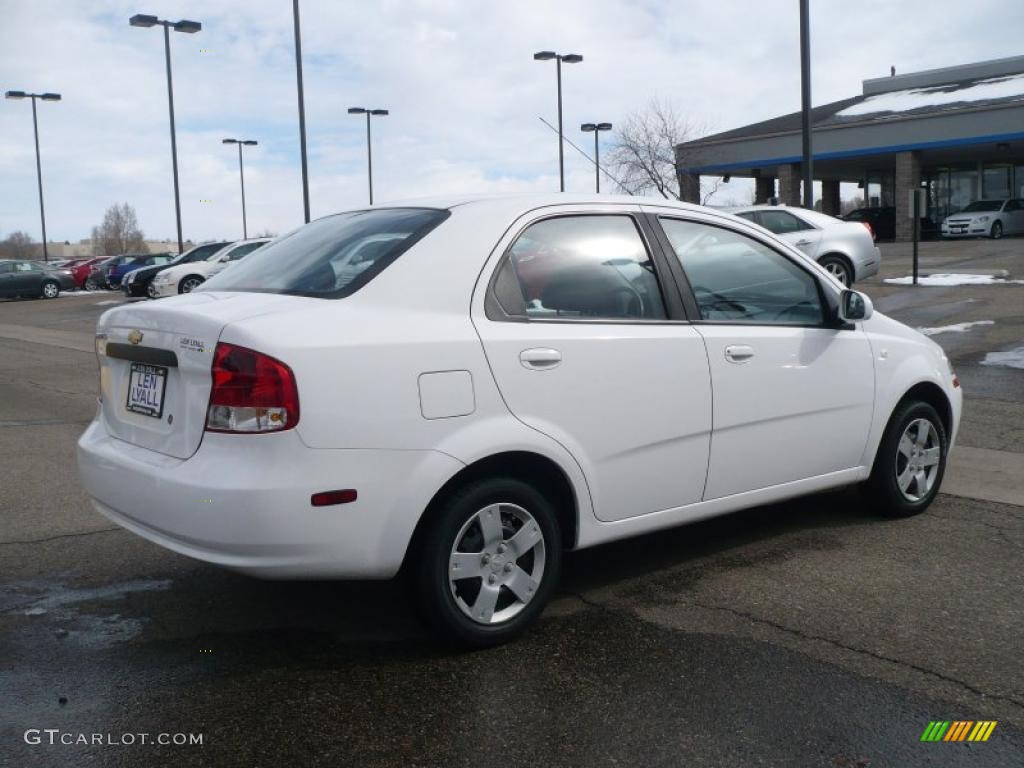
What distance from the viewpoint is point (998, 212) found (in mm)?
35156

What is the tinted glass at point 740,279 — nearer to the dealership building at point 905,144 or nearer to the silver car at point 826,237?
the silver car at point 826,237

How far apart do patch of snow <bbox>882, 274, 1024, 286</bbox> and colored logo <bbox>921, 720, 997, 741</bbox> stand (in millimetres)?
17566

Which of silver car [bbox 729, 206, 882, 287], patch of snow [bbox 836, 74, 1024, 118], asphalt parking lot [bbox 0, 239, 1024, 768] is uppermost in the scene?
patch of snow [bbox 836, 74, 1024, 118]

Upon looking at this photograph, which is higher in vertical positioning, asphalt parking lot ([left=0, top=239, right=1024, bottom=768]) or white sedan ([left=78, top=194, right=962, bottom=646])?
white sedan ([left=78, top=194, right=962, bottom=646])

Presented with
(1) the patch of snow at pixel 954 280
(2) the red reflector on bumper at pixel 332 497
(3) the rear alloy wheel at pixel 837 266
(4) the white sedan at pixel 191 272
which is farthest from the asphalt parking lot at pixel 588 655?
(4) the white sedan at pixel 191 272

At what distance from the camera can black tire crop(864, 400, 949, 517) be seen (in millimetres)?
5469

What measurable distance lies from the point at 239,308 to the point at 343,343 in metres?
0.49

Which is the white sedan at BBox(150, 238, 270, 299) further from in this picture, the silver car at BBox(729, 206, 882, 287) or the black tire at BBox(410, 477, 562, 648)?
the black tire at BBox(410, 477, 562, 648)

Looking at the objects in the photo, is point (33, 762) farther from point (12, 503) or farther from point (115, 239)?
point (115, 239)

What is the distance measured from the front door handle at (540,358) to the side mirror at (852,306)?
1.78 meters

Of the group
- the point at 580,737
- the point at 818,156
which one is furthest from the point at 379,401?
the point at 818,156

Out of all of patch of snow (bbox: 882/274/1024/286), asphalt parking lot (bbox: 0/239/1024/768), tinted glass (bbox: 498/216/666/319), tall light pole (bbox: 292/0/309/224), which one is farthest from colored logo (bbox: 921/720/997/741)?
tall light pole (bbox: 292/0/309/224)

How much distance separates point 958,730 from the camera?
3.31 m

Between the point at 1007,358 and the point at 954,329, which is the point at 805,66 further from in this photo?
the point at 1007,358
